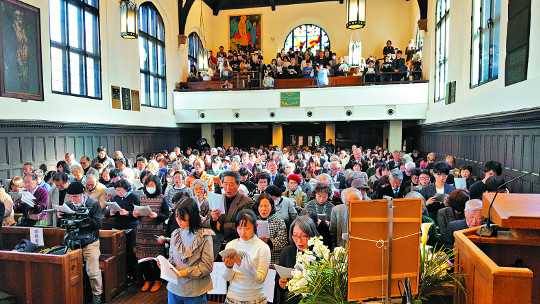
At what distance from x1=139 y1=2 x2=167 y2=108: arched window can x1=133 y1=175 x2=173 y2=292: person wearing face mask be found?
999cm

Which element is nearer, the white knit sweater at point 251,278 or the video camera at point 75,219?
the white knit sweater at point 251,278

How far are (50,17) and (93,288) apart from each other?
7963 mm

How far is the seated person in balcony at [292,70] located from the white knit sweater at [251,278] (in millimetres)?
13369

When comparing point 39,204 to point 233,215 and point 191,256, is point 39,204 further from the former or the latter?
point 191,256

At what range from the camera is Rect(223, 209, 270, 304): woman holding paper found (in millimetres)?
2809

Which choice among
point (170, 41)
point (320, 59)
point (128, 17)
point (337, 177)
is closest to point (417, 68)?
point (320, 59)

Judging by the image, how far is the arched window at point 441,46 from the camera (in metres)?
11.1

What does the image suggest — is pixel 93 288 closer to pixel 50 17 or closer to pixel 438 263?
pixel 438 263

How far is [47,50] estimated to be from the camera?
357 inches

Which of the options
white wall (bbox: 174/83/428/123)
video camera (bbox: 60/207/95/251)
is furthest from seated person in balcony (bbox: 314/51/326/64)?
video camera (bbox: 60/207/95/251)

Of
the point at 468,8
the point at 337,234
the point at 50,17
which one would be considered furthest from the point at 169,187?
the point at 468,8

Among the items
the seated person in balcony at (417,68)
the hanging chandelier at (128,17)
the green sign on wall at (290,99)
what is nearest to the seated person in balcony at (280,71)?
the green sign on wall at (290,99)

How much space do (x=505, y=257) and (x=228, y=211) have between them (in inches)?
109

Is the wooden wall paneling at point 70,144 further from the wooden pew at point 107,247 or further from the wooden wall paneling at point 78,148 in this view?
the wooden pew at point 107,247
